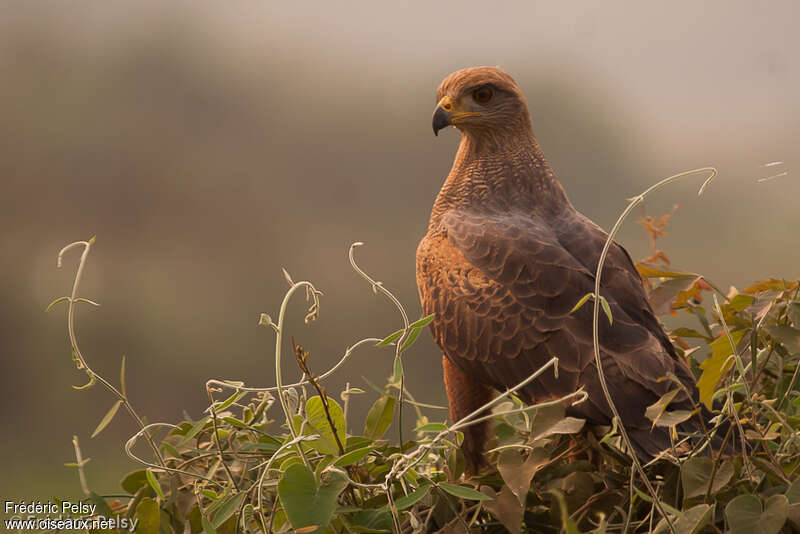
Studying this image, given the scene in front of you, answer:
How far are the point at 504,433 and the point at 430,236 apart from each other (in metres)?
0.34

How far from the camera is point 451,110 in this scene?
916 mm

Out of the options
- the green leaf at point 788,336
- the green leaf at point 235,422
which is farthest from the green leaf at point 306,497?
the green leaf at point 788,336

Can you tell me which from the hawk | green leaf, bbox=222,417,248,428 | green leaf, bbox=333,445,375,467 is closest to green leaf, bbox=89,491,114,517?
green leaf, bbox=222,417,248,428

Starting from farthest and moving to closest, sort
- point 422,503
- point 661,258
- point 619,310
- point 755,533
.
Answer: point 661,258 < point 619,310 < point 422,503 < point 755,533

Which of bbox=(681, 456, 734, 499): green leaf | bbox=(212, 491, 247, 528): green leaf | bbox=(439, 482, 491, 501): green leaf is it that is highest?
bbox=(212, 491, 247, 528): green leaf

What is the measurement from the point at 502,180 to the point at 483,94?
12 centimetres

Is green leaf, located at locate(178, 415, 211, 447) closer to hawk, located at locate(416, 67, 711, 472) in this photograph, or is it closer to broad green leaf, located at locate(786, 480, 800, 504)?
hawk, located at locate(416, 67, 711, 472)

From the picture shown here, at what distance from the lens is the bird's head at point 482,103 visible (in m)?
0.91

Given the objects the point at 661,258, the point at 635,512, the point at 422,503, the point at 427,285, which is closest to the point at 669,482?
the point at 635,512

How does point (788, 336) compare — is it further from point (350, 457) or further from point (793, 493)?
point (350, 457)

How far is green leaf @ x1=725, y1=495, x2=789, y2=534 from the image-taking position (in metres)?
0.43

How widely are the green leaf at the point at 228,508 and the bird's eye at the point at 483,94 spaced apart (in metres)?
0.60

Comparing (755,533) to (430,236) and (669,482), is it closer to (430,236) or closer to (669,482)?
(669,482)

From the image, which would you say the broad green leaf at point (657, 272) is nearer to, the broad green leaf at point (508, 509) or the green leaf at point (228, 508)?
the broad green leaf at point (508, 509)
